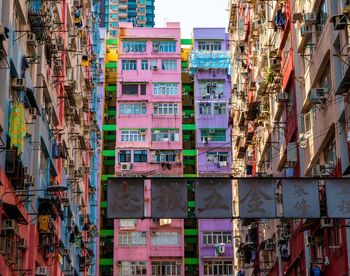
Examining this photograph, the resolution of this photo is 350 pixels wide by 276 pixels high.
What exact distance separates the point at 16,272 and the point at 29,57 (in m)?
5.80

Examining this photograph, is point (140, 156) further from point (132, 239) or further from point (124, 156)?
point (132, 239)

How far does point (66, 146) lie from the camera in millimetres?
32500

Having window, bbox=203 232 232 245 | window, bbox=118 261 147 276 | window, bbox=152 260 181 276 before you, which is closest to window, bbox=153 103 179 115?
window, bbox=203 232 232 245

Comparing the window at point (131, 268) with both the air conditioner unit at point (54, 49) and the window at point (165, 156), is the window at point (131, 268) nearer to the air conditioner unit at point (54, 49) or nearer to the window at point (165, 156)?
the window at point (165, 156)

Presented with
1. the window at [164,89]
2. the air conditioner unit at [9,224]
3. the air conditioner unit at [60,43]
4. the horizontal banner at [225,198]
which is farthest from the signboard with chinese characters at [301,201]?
the window at [164,89]

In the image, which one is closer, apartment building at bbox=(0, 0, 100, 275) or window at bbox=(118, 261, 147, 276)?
apartment building at bbox=(0, 0, 100, 275)

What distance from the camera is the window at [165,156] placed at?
50.6 metres

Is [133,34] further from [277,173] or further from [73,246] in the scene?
[277,173]

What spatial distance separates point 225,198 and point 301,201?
4.89 ft

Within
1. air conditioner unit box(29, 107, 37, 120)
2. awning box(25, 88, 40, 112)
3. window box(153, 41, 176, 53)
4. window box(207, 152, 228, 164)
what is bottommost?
air conditioner unit box(29, 107, 37, 120)

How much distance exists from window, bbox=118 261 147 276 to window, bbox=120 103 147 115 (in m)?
9.33

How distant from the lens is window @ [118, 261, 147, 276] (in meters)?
48.1

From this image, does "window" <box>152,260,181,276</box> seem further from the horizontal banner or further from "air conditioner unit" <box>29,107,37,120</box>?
the horizontal banner

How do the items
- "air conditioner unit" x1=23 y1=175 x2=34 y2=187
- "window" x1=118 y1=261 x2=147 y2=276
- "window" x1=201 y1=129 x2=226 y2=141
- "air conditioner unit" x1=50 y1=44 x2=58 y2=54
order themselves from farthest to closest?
1. "window" x1=201 y1=129 x2=226 y2=141
2. "window" x1=118 y1=261 x2=147 y2=276
3. "air conditioner unit" x1=50 y1=44 x2=58 y2=54
4. "air conditioner unit" x1=23 y1=175 x2=34 y2=187
